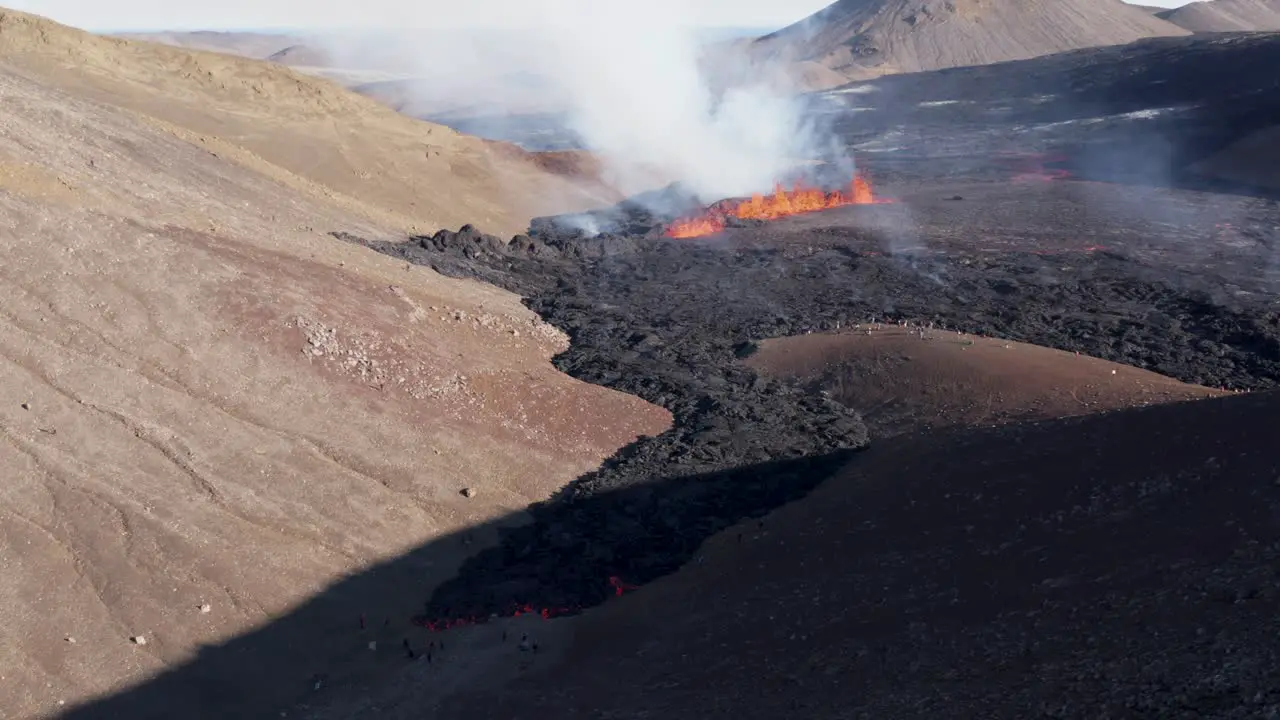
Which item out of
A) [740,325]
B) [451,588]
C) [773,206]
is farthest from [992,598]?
[773,206]

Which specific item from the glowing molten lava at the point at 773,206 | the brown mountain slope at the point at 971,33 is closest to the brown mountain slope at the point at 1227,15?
the brown mountain slope at the point at 971,33

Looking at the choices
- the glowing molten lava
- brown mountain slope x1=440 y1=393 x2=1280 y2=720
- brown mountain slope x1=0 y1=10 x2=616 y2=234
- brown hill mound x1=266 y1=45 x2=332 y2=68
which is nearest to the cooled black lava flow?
brown mountain slope x1=440 y1=393 x2=1280 y2=720

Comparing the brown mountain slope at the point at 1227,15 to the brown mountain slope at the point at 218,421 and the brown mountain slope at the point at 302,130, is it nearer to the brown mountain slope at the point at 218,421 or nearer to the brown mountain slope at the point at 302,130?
the brown mountain slope at the point at 302,130

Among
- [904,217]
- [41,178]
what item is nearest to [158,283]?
[41,178]

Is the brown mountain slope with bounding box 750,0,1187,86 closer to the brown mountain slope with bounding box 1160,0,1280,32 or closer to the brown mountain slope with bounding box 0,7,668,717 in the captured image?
the brown mountain slope with bounding box 1160,0,1280,32

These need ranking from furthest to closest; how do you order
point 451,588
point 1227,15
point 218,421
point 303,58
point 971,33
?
point 303,58 < point 1227,15 < point 971,33 < point 218,421 < point 451,588

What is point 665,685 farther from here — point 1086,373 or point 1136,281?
point 1136,281

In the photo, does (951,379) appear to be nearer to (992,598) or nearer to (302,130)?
(992,598)
